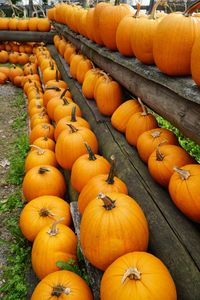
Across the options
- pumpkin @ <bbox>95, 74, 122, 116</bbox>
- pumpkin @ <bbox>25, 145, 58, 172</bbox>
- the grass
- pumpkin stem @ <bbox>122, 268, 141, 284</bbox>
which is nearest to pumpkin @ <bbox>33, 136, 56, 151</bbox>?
pumpkin @ <bbox>25, 145, 58, 172</bbox>

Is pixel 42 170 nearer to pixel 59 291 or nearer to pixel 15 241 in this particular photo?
pixel 15 241

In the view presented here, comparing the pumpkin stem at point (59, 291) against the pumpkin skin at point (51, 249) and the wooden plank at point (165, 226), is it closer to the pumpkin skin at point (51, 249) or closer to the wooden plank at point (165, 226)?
the pumpkin skin at point (51, 249)

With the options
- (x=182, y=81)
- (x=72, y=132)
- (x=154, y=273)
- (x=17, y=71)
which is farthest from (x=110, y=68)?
(x=17, y=71)

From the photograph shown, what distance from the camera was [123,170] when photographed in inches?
103

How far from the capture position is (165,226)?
192 cm

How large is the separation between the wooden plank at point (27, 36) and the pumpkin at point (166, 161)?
8.82 m

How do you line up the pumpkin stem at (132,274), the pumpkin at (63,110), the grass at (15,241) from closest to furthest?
1. the pumpkin stem at (132,274)
2. the grass at (15,241)
3. the pumpkin at (63,110)

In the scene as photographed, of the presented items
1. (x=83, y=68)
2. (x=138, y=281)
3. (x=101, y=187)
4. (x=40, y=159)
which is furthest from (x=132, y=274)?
(x=83, y=68)

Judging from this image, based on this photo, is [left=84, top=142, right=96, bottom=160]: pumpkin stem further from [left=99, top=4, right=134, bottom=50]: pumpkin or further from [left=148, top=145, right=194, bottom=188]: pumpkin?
[left=99, top=4, right=134, bottom=50]: pumpkin

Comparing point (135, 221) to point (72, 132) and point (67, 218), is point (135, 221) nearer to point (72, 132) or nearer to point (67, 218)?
point (67, 218)

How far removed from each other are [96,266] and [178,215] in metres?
0.61

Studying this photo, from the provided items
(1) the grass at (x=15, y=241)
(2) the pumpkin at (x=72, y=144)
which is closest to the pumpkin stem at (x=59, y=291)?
(1) the grass at (x=15, y=241)

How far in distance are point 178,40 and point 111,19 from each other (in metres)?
1.50

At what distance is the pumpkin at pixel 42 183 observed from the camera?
2967mm
